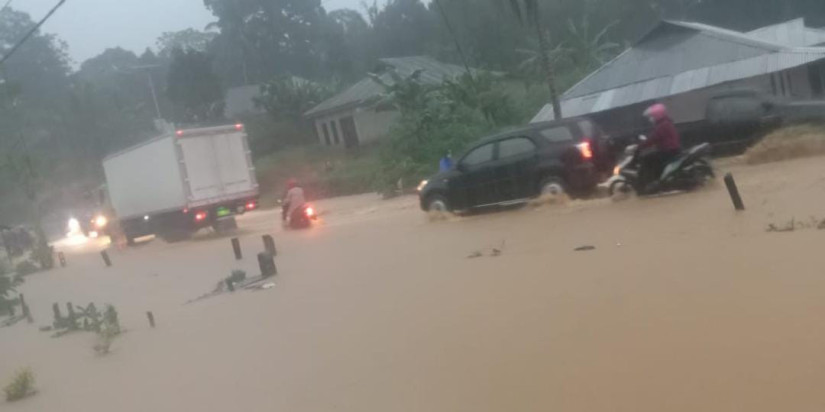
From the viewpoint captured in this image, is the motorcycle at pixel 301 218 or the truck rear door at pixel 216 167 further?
the truck rear door at pixel 216 167

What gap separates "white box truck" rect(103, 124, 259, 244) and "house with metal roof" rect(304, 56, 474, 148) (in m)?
13.2

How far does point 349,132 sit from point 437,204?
79.1 feet

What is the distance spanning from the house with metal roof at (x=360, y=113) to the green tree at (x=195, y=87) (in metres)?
8.65

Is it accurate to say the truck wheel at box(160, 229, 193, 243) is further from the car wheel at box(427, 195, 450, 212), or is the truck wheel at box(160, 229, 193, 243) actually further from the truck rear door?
the car wheel at box(427, 195, 450, 212)

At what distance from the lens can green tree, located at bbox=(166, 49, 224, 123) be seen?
47.8m

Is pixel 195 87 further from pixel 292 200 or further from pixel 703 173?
pixel 703 173

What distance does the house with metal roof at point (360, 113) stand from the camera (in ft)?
124

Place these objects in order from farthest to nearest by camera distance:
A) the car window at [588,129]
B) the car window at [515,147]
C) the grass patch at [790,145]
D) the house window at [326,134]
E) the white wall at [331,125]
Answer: the house window at [326,134], the white wall at [331,125], the grass patch at [790,145], the car window at [515,147], the car window at [588,129]

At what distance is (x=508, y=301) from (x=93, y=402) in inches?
149

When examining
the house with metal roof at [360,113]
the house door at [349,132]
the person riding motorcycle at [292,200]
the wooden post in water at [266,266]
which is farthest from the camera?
the house door at [349,132]

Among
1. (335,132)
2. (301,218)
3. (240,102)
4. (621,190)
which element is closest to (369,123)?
(335,132)

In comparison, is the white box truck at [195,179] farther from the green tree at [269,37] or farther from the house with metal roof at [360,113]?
the green tree at [269,37]

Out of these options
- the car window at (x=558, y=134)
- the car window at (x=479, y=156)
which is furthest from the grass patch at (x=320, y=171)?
the car window at (x=558, y=134)

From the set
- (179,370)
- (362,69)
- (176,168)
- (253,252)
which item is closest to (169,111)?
(362,69)
